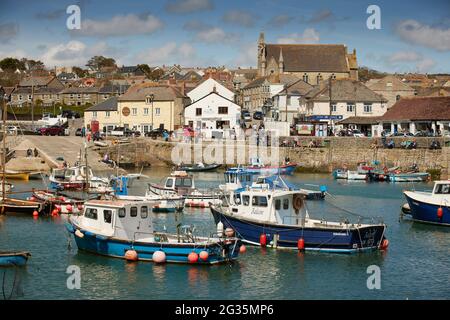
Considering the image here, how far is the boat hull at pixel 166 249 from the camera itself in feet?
79.4

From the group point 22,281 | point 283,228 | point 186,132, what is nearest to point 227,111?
point 186,132

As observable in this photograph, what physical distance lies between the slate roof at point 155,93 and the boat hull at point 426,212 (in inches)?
1531

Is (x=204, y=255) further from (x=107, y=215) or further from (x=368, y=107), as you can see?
(x=368, y=107)

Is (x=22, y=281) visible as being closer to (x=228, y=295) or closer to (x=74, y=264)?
(x=74, y=264)

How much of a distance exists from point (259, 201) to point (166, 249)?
4.77 m

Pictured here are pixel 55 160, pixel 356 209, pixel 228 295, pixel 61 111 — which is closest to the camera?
pixel 228 295

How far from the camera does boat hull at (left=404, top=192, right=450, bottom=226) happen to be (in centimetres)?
3306

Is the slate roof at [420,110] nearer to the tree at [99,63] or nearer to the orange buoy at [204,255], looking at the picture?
the orange buoy at [204,255]

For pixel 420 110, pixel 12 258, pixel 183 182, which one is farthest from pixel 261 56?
pixel 12 258

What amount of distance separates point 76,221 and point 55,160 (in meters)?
27.3

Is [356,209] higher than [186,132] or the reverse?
the reverse
